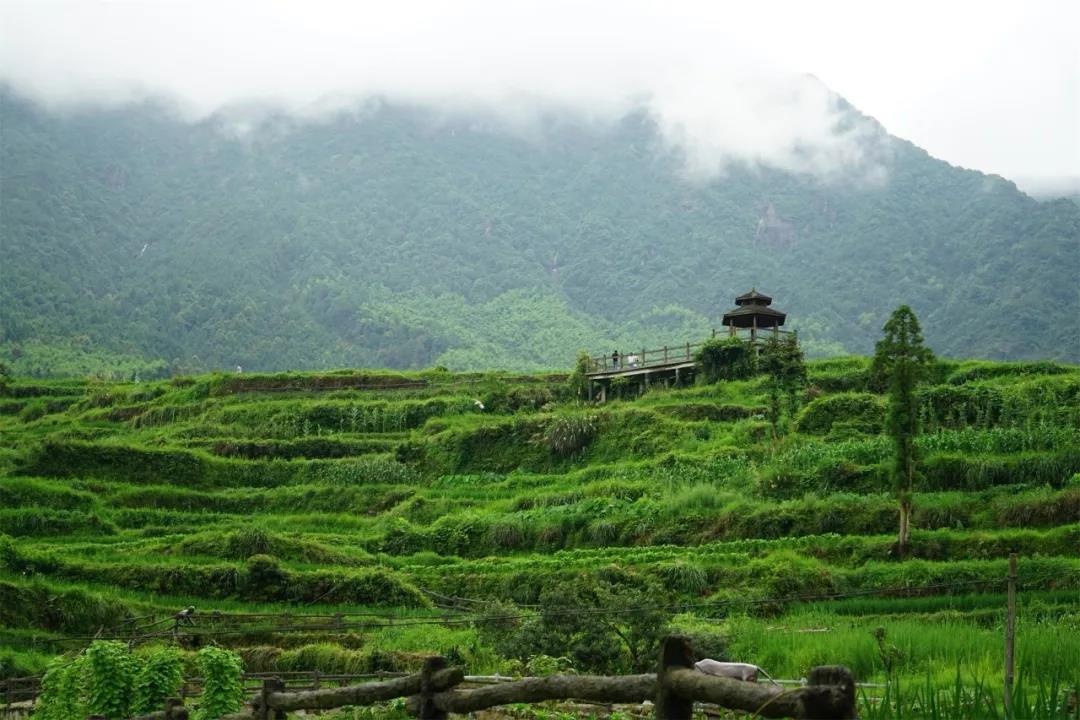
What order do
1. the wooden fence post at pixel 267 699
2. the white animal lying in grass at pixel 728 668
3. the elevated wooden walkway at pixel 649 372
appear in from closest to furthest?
1. the wooden fence post at pixel 267 699
2. the white animal lying in grass at pixel 728 668
3. the elevated wooden walkway at pixel 649 372

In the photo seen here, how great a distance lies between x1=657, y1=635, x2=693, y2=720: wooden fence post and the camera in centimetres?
612

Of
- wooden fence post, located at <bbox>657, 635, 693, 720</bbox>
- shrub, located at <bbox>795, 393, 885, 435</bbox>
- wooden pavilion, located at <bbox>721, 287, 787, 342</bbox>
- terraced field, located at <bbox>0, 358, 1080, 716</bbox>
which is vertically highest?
wooden pavilion, located at <bbox>721, 287, 787, 342</bbox>

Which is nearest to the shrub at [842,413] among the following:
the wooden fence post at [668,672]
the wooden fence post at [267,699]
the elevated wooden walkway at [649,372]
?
the elevated wooden walkway at [649,372]

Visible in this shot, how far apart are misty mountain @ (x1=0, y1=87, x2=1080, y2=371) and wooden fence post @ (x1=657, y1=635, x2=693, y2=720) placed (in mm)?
106675

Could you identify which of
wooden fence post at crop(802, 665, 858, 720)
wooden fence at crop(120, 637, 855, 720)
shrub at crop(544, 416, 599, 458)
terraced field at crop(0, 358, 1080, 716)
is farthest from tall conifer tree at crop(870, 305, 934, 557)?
wooden fence post at crop(802, 665, 858, 720)

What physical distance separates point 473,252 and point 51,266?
178 feet

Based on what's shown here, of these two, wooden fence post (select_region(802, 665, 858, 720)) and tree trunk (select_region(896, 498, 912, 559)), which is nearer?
wooden fence post (select_region(802, 665, 858, 720))

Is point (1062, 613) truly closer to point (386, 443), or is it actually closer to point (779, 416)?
point (779, 416)

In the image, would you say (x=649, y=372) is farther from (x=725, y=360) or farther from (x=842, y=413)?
(x=842, y=413)

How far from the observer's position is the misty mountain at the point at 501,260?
130625 millimetres

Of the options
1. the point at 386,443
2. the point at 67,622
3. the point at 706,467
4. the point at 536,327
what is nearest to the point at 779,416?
the point at 706,467

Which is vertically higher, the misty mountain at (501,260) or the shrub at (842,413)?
the misty mountain at (501,260)

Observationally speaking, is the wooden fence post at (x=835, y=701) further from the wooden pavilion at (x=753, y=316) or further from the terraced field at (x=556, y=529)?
the wooden pavilion at (x=753, y=316)

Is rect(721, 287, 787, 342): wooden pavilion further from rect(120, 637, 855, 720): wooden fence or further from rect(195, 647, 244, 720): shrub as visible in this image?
rect(120, 637, 855, 720): wooden fence
